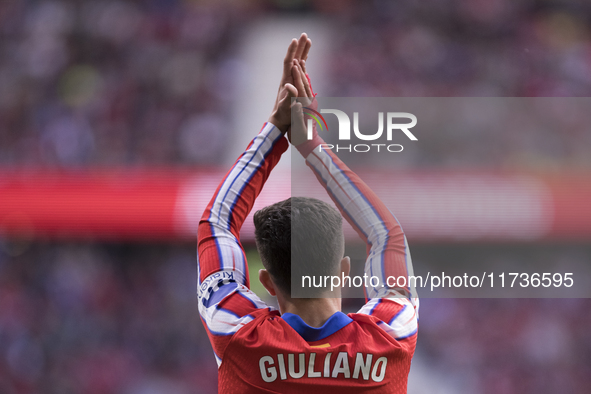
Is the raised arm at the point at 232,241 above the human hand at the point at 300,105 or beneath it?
beneath

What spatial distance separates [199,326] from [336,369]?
311cm

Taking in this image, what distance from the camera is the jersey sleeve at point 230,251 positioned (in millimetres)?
892

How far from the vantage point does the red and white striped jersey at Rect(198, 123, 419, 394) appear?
33.9 inches

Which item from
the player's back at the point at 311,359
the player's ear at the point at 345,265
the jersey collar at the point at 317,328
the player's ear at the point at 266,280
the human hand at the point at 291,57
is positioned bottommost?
the player's back at the point at 311,359

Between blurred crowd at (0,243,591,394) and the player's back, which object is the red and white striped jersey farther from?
blurred crowd at (0,243,591,394)

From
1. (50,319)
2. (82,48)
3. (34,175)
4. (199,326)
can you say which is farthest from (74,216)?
(82,48)

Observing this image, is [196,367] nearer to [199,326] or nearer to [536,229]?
[199,326]

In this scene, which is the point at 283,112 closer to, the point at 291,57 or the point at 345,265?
the point at 291,57

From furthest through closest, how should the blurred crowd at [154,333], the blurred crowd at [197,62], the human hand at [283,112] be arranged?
the blurred crowd at [197,62]
the blurred crowd at [154,333]
the human hand at [283,112]

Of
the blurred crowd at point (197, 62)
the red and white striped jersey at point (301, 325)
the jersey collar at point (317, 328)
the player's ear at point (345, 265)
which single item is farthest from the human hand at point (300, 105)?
the blurred crowd at point (197, 62)

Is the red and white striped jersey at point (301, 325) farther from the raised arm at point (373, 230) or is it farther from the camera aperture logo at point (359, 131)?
the camera aperture logo at point (359, 131)

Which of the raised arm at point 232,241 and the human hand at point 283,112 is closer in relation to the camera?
the raised arm at point 232,241

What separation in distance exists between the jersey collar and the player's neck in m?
0.01

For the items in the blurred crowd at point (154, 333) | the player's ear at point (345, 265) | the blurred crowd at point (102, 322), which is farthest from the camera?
the blurred crowd at point (102, 322)
